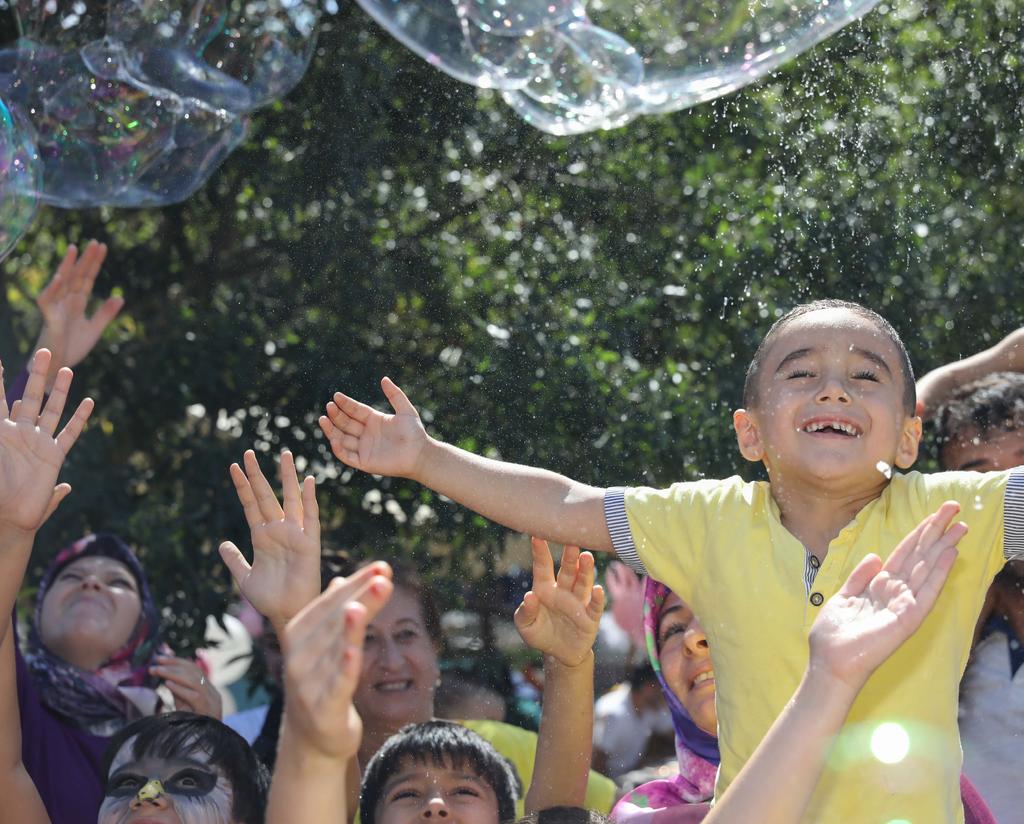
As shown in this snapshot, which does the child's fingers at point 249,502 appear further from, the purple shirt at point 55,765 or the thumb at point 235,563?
the purple shirt at point 55,765

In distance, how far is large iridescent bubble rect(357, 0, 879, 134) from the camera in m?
2.91

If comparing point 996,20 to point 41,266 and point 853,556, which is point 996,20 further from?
point 41,266

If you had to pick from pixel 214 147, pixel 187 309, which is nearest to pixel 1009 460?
pixel 214 147

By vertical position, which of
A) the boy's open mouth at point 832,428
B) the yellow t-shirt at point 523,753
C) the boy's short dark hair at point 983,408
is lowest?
the yellow t-shirt at point 523,753

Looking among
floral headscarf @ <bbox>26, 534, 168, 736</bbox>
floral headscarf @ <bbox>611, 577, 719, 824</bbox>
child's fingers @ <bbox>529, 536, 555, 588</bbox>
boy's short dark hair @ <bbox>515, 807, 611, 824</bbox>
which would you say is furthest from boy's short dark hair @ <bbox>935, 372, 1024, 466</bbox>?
floral headscarf @ <bbox>26, 534, 168, 736</bbox>

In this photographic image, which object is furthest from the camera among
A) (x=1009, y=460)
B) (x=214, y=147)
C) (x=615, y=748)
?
(x=615, y=748)

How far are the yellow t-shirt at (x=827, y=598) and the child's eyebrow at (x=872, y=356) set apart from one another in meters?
0.19

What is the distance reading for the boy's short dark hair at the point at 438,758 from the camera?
8.71ft

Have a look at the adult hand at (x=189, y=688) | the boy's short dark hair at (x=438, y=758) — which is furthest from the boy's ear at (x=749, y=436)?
the adult hand at (x=189, y=688)

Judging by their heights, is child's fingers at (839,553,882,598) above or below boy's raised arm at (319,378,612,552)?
below

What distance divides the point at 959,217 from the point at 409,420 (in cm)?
205

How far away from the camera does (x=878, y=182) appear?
149 inches

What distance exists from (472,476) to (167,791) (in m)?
0.82

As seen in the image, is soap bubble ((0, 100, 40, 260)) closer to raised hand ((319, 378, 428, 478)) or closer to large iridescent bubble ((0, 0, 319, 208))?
large iridescent bubble ((0, 0, 319, 208))
